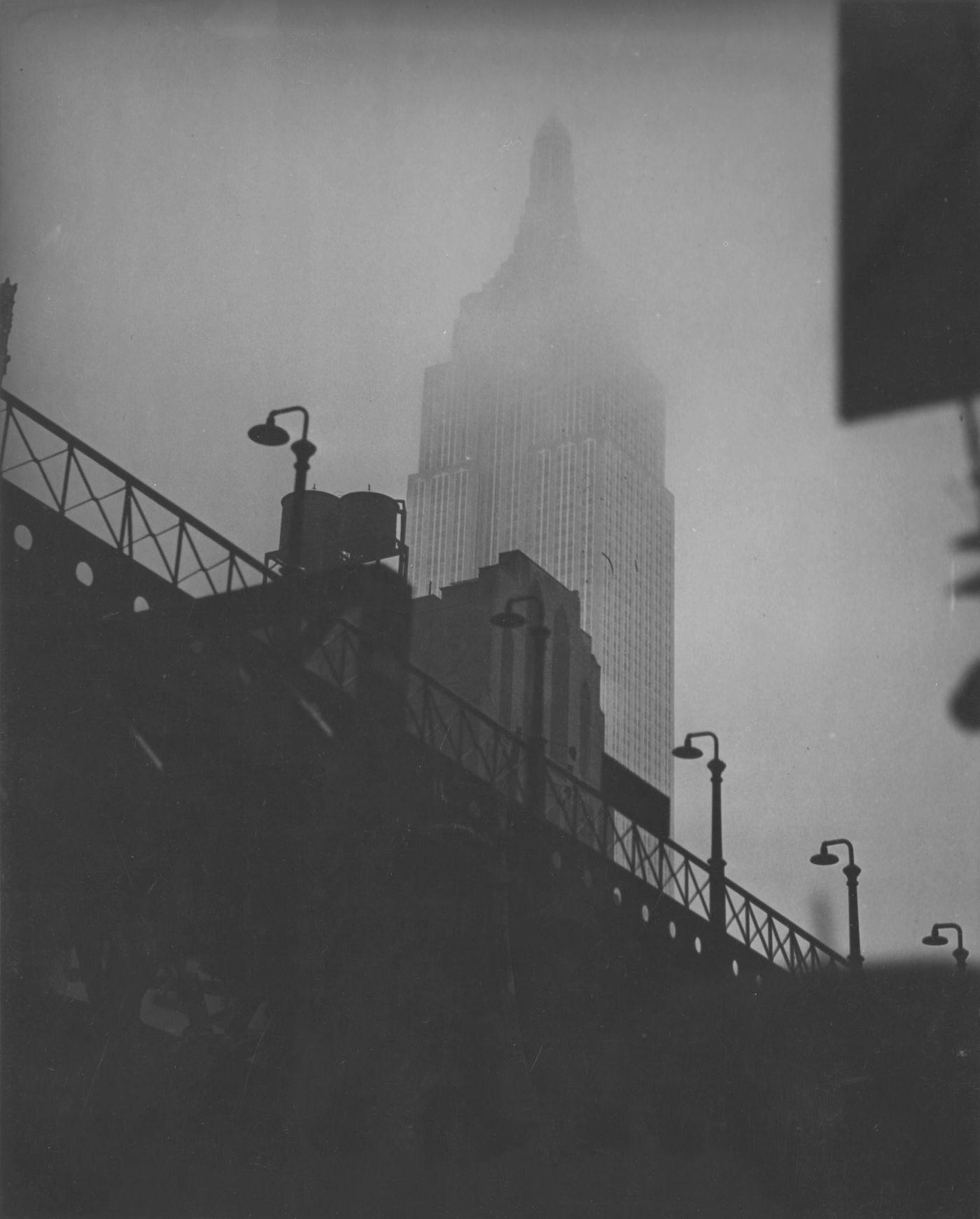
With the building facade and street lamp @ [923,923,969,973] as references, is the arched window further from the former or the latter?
street lamp @ [923,923,969,973]

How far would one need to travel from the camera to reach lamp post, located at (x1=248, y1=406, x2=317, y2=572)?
15898 millimetres

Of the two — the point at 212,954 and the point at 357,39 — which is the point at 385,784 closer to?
the point at 212,954

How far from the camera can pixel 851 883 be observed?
19641 millimetres

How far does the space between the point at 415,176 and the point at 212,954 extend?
8.64 m

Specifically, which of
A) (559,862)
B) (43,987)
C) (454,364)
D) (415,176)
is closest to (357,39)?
(415,176)

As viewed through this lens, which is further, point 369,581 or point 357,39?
point 369,581

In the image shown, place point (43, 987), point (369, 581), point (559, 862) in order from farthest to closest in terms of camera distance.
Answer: point (369, 581) → point (559, 862) → point (43, 987)

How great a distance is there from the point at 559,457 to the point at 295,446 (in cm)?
1214

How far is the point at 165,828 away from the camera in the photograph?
14.1m

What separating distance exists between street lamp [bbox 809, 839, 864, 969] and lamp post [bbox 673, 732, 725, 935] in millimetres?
1984

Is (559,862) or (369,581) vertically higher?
(369,581)

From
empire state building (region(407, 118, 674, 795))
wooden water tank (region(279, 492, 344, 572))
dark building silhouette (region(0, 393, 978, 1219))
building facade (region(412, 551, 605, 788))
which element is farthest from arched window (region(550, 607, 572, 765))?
dark building silhouette (region(0, 393, 978, 1219))

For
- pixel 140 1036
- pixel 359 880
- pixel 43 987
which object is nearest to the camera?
pixel 43 987

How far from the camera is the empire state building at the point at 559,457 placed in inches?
725
